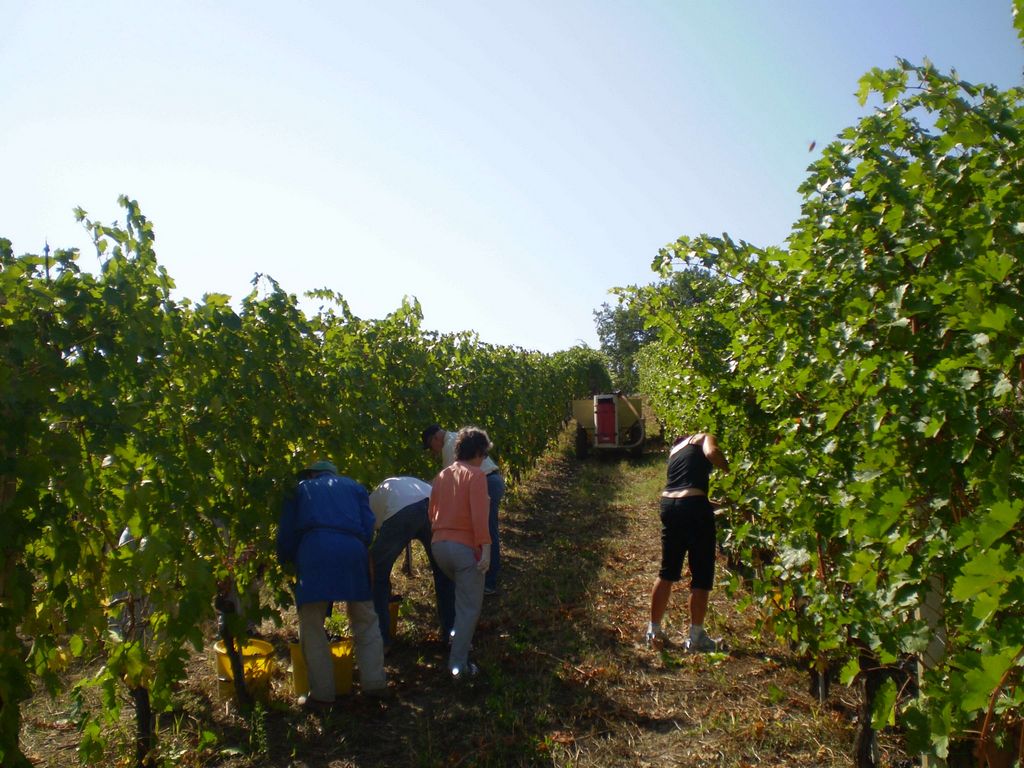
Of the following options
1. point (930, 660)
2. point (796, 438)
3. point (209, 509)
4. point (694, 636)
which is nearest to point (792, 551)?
point (796, 438)

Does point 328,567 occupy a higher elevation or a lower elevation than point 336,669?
higher

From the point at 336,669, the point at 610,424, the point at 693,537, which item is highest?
the point at 610,424

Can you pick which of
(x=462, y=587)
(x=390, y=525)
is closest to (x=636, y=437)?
(x=390, y=525)

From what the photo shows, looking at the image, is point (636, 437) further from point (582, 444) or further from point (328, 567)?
point (328, 567)

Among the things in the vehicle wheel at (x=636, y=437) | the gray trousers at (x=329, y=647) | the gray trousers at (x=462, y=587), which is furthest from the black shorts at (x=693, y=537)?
the vehicle wheel at (x=636, y=437)

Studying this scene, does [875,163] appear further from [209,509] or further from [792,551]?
[209,509]

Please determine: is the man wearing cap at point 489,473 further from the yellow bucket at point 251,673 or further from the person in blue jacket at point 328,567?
the yellow bucket at point 251,673

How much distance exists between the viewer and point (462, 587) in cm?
477

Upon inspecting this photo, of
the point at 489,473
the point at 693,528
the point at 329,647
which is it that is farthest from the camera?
the point at 489,473

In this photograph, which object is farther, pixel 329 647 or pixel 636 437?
pixel 636 437

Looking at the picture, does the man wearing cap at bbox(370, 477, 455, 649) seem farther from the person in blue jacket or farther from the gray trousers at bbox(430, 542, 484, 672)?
the person in blue jacket

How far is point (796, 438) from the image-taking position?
11.0 feet

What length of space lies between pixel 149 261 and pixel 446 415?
4.81 m

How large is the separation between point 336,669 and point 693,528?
7.87 ft
